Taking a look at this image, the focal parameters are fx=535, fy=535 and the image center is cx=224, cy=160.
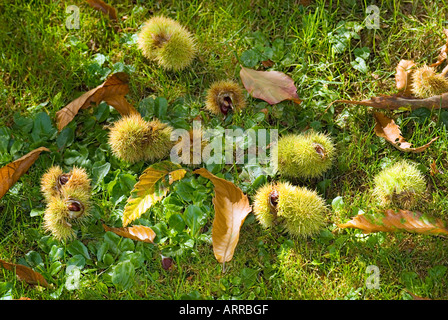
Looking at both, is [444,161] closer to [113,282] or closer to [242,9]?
[242,9]

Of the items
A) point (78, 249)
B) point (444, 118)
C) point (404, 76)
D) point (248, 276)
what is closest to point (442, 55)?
point (404, 76)

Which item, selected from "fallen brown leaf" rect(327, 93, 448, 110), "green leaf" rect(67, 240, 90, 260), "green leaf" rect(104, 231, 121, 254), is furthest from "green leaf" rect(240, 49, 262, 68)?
"green leaf" rect(67, 240, 90, 260)

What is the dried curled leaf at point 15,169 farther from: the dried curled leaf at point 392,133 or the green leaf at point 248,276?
the dried curled leaf at point 392,133

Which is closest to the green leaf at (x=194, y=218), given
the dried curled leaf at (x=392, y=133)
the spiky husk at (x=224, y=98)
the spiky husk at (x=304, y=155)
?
the spiky husk at (x=304, y=155)

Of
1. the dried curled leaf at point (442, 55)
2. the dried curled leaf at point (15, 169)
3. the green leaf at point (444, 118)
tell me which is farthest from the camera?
the dried curled leaf at point (442, 55)

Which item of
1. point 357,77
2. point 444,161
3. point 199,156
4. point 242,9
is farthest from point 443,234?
point 242,9

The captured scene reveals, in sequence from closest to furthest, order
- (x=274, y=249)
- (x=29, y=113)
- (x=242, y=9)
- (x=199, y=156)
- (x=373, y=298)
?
1. (x=373, y=298)
2. (x=274, y=249)
3. (x=199, y=156)
4. (x=29, y=113)
5. (x=242, y=9)

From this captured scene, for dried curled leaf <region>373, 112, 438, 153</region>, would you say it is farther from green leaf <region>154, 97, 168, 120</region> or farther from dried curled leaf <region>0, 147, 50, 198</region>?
dried curled leaf <region>0, 147, 50, 198</region>
